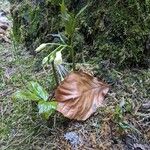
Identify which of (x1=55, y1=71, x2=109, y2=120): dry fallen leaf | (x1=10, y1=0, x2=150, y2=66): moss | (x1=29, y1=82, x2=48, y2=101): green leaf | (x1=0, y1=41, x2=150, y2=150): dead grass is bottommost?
(x1=0, y1=41, x2=150, y2=150): dead grass

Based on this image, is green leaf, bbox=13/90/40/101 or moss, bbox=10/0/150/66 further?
moss, bbox=10/0/150/66

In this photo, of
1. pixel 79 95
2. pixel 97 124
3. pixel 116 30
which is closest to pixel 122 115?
pixel 97 124

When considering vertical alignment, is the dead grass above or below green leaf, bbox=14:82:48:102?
below

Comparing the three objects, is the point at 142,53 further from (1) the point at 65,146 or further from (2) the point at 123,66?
(1) the point at 65,146

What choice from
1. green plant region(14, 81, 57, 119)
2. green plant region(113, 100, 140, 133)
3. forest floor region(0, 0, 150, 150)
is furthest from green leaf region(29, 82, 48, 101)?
green plant region(113, 100, 140, 133)

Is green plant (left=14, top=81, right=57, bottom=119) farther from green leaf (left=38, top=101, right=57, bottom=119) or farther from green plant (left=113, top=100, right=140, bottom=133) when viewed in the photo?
green plant (left=113, top=100, right=140, bottom=133)

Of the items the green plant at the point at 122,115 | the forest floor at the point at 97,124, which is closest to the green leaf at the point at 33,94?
the forest floor at the point at 97,124

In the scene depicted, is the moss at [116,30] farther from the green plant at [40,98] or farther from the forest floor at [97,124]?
the green plant at [40,98]

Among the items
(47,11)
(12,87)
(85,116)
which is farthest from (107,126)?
(47,11)
